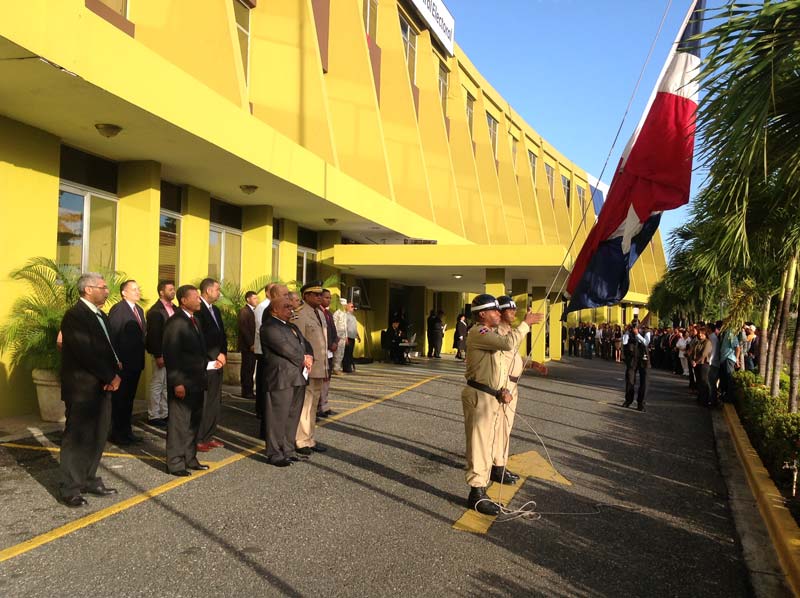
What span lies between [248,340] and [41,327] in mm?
3084

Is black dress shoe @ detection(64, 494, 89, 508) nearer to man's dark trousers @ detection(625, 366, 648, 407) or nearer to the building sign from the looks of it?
man's dark trousers @ detection(625, 366, 648, 407)

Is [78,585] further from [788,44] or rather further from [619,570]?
[788,44]

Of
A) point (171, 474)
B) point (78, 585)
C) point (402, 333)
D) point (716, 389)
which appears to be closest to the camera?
point (78, 585)

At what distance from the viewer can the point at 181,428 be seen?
6.24 m

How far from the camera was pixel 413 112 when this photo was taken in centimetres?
2291

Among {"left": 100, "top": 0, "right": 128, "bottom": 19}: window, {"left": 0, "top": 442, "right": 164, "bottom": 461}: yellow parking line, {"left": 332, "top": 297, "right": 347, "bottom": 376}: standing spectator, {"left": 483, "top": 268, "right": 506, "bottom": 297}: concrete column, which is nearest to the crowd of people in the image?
{"left": 0, "top": 442, "right": 164, "bottom": 461}: yellow parking line

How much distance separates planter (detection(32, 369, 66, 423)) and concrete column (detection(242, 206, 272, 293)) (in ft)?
22.3

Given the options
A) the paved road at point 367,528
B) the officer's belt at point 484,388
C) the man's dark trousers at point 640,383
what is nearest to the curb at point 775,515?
the paved road at point 367,528

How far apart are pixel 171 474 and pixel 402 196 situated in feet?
57.8

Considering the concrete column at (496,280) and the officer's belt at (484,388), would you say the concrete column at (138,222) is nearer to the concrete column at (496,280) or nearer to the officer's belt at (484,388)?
the officer's belt at (484,388)

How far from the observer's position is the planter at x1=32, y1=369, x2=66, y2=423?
8242 mm

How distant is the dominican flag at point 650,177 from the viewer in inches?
207

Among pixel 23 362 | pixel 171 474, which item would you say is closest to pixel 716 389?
pixel 171 474

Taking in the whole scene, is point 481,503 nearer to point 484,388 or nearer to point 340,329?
point 484,388
